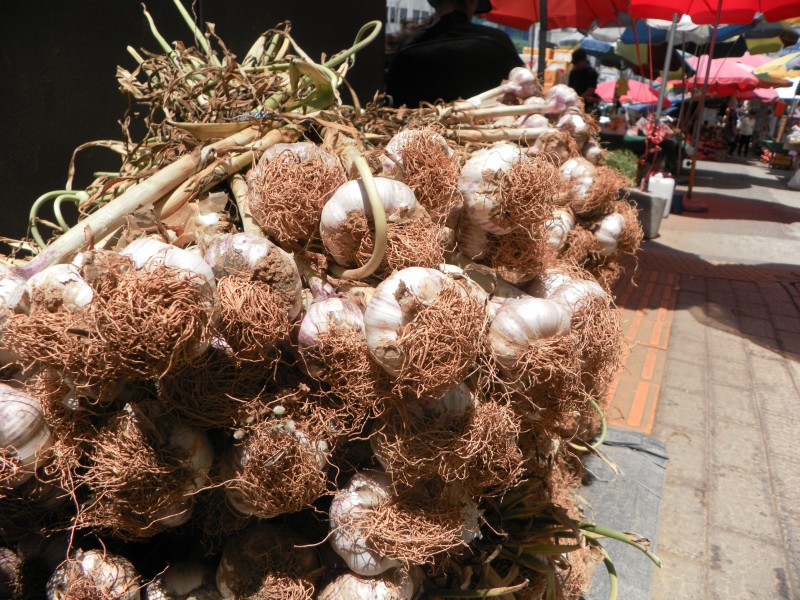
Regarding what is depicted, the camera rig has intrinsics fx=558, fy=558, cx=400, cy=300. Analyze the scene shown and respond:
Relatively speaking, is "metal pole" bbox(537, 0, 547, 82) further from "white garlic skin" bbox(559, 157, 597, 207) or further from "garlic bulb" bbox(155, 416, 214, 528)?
"garlic bulb" bbox(155, 416, 214, 528)

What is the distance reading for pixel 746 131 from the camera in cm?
1812

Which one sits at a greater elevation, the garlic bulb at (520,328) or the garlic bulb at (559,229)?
the garlic bulb at (520,328)

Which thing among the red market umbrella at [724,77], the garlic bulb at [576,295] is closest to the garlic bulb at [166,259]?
the garlic bulb at [576,295]

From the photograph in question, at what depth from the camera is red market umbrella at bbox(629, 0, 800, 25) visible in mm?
5887

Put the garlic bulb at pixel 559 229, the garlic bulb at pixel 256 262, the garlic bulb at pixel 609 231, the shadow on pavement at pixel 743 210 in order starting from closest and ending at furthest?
the garlic bulb at pixel 256 262
the garlic bulb at pixel 559 229
the garlic bulb at pixel 609 231
the shadow on pavement at pixel 743 210

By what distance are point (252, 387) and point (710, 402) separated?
3082 mm

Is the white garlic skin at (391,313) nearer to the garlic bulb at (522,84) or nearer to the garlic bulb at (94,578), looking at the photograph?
the garlic bulb at (94,578)

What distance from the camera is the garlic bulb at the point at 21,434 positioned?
876mm

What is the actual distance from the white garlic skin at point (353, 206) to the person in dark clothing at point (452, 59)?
5.24 feet

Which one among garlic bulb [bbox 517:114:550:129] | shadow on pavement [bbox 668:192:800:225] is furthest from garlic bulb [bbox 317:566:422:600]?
shadow on pavement [bbox 668:192:800:225]

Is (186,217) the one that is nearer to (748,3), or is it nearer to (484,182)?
(484,182)

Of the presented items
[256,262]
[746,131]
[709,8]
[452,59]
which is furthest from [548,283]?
[746,131]

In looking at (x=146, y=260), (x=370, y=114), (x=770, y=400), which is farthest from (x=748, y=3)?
(x=146, y=260)

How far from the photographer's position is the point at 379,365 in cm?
94
